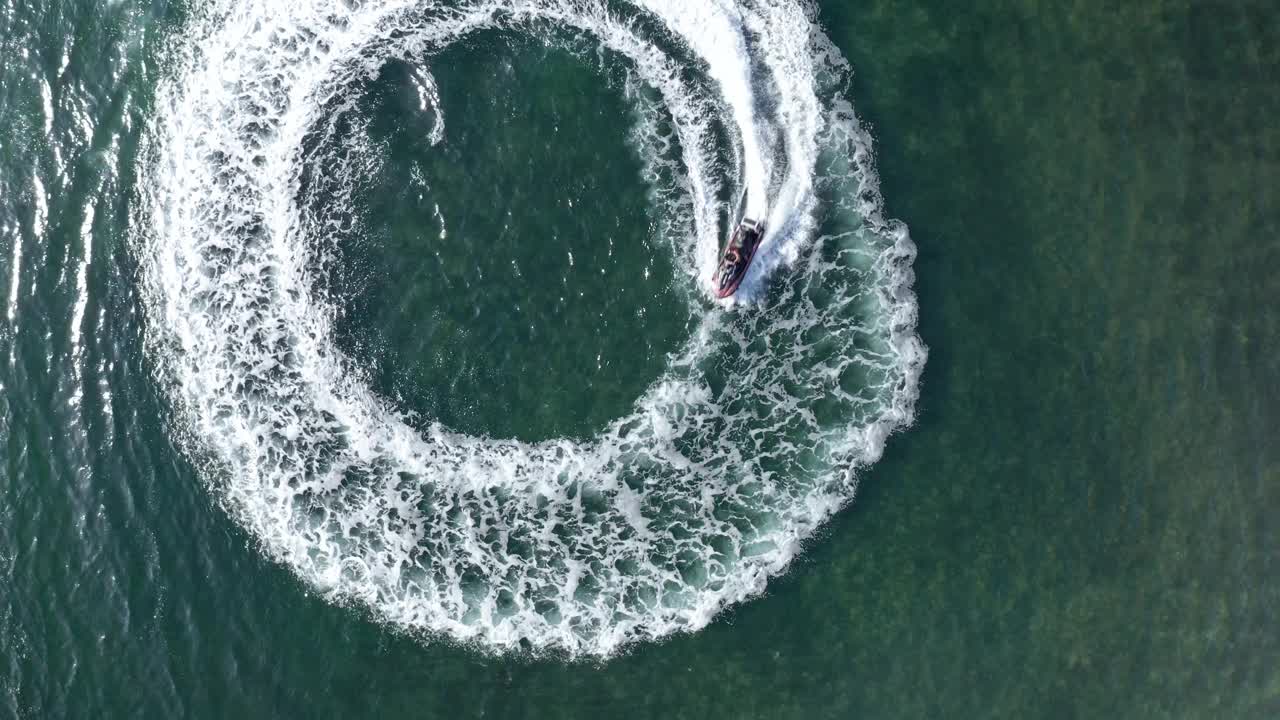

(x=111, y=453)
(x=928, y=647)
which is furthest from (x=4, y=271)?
(x=928, y=647)

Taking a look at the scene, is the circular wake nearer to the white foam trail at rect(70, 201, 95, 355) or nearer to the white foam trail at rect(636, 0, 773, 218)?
the white foam trail at rect(636, 0, 773, 218)

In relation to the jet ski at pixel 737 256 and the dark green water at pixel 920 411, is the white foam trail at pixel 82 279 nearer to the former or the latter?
the dark green water at pixel 920 411

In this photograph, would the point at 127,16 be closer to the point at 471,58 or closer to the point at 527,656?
the point at 471,58

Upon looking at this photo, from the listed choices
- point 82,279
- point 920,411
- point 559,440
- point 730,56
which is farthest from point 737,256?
point 82,279

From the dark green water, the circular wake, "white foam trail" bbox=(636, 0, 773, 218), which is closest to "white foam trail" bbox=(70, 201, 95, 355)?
the dark green water

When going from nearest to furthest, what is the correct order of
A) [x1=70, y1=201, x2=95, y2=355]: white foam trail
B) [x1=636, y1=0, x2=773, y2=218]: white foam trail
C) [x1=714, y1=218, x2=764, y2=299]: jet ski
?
1. [x1=714, y1=218, x2=764, y2=299]: jet ski
2. [x1=70, y1=201, x2=95, y2=355]: white foam trail
3. [x1=636, y1=0, x2=773, y2=218]: white foam trail

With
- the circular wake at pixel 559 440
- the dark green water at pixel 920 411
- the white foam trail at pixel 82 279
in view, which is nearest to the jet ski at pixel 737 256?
the circular wake at pixel 559 440

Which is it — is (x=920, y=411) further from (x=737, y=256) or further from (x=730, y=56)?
(x=730, y=56)

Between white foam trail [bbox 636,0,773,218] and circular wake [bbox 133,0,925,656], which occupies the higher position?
white foam trail [bbox 636,0,773,218]
